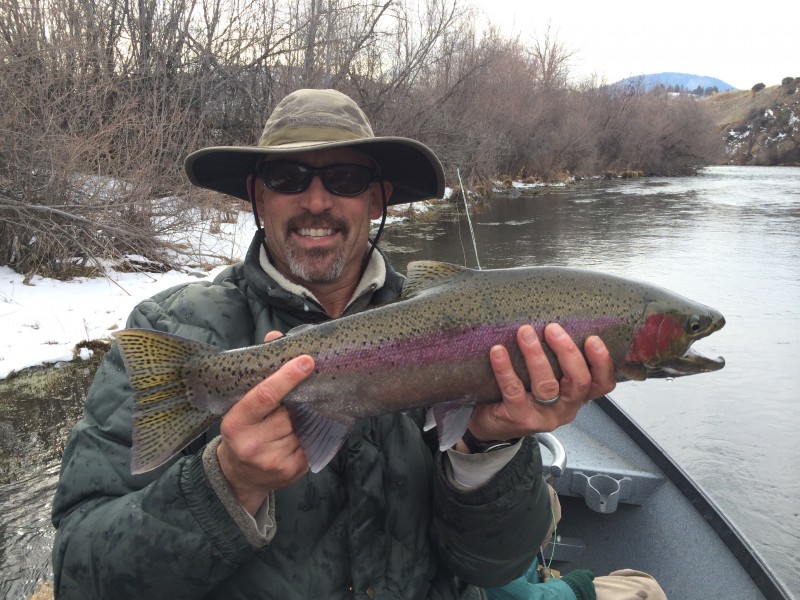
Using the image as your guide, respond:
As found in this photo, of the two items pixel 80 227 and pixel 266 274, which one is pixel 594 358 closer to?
pixel 266 274

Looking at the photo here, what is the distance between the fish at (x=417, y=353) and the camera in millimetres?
1700

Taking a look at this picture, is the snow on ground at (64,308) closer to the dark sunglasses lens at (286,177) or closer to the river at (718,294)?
the dark sunglasses lens at (286,177)

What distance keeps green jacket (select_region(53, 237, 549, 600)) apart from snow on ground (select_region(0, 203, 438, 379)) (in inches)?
201

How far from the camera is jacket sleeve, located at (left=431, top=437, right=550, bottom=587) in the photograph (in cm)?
184

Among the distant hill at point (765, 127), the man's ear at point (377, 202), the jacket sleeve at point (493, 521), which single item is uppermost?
the distant hill at point (765, 127)

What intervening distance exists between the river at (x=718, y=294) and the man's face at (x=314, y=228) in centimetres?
243

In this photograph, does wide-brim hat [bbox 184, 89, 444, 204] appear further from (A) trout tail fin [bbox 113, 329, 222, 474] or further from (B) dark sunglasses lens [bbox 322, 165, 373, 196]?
(A) trout tail fin [bbox 113, 329, 222, 474]

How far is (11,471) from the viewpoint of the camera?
448cm

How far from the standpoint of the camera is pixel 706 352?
7.45 meters

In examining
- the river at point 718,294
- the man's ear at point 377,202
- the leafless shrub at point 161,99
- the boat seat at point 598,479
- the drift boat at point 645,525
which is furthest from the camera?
the leafless shrub at point 161,99

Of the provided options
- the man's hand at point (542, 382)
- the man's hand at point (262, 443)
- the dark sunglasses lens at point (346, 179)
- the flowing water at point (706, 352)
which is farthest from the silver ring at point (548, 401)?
the flowing water at point (706, 352)

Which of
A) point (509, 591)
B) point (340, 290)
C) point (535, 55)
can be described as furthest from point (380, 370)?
point (535, 55)

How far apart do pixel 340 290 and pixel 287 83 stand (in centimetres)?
1525

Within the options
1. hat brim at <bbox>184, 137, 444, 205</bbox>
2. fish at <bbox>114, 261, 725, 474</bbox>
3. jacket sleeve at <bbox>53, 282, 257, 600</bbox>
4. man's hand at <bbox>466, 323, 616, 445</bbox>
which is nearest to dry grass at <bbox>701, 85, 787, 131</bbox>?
hat brim at <bbox>184, 137, 444, 205</bbox>
